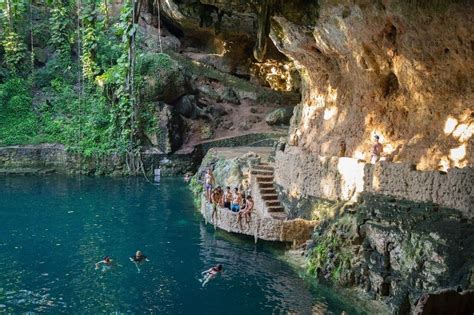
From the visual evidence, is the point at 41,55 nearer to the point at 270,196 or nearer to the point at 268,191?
the point at 268,191

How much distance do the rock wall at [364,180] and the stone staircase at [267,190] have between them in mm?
496

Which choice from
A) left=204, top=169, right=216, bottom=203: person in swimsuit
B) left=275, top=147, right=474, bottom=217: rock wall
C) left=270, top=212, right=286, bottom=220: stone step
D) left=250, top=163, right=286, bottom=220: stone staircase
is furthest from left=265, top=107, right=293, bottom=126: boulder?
left=270, top=212, right=286, bottom=220: stone step

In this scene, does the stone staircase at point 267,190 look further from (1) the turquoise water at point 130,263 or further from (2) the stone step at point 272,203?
(1) the turquoise water at point 130,263

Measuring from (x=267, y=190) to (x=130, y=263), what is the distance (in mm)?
5795

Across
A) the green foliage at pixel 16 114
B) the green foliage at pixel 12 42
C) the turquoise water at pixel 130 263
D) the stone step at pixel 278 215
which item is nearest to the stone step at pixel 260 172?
the stone step at pixel 278 215

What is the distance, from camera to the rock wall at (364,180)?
10.8 meters

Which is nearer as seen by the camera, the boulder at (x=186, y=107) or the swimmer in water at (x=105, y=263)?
the swimmer in water at (x=105, y=263)

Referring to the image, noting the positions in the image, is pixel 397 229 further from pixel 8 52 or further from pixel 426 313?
pixel 8 52

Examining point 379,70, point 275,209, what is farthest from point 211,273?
point 379,70

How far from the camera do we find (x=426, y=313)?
29.0ft

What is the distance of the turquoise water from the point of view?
12.6 metres

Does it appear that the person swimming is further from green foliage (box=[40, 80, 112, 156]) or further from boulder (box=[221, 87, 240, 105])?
boulder (box=[221, 87, 240, 105])

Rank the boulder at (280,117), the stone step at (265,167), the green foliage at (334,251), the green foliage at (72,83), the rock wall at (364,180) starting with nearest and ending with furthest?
the rock wall at (364,180)
the green foliage at (334,251)
the stone step at (265,167)
the green foliage at (72,83)
the boulder at (280,117)

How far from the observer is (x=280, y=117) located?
107 feet
